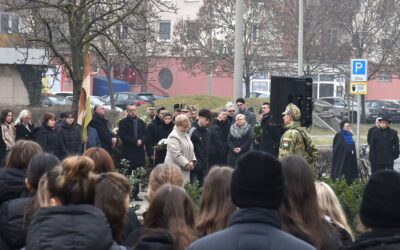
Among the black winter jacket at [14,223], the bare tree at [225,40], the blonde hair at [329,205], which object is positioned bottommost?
the black winter jacket at [14,223]

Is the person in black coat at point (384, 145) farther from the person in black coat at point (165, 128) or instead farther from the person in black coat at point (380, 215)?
the person in black coat at point (380, 215)

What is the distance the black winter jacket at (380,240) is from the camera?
5.06m

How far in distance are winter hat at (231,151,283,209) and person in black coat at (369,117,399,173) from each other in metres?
17.7

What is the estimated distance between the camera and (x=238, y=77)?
1950 centimetres

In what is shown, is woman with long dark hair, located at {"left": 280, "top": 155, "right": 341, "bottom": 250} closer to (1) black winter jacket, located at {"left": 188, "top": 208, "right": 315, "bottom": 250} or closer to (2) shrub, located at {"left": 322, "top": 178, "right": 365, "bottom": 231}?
(1) black winter jacket, located at {"left": 188, "top": 208, "right": 315, "bottom": 250}

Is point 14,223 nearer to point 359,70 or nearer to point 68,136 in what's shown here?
point 68,136

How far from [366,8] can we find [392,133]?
1174 inches

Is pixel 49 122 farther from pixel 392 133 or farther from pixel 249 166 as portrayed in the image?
pixel 249 166

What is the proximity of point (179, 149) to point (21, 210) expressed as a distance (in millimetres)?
8771

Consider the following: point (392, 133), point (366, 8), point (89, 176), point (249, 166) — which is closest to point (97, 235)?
point (89, 176)

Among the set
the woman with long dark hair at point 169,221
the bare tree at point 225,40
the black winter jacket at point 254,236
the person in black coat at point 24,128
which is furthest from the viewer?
the bare tree at point 225,40

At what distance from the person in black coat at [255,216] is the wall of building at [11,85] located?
34117 mm

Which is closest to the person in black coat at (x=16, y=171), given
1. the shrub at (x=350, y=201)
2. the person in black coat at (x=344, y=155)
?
the shrub at (x=350, y=201)

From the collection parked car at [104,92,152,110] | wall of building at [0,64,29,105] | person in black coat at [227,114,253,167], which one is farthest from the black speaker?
parked car at [104,92,152,110]
